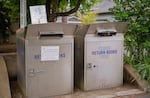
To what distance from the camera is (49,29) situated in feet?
6.31

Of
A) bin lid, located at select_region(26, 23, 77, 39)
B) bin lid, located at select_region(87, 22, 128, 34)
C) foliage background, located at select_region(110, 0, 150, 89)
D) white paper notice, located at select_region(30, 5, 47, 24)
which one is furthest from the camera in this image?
foliage background, located at select_region(110, 0, 150, 89)

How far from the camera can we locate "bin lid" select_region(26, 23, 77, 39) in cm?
185

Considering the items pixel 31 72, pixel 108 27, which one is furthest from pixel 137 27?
pixel 31 72

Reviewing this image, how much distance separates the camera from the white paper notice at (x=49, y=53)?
6.29ft

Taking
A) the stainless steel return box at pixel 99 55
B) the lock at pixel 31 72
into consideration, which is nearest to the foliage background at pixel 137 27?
the stainless steel return box at pixel 99 55

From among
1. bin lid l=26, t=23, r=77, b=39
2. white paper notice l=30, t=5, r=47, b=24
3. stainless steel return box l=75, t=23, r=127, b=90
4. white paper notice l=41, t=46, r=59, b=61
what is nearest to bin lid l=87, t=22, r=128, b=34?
stainless steel return box l=75, t=23, r=127, b=90

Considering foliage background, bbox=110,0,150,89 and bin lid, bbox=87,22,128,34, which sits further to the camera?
foliage background, bbox=110,0,150,89

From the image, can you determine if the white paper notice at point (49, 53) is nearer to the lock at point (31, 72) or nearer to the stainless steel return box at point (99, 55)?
the lock at point (31, 72)

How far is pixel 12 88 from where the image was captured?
7.40 feet

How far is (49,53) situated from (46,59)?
58 millimetres

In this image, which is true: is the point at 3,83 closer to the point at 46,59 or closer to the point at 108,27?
the point at 46,59

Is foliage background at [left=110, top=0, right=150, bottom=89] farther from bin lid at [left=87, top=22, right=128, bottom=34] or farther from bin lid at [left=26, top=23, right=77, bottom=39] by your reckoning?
bin lid at [left=26, top=23, right=77, bottom=39]

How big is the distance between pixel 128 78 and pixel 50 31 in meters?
1.04

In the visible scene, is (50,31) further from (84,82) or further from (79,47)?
(84,82)
